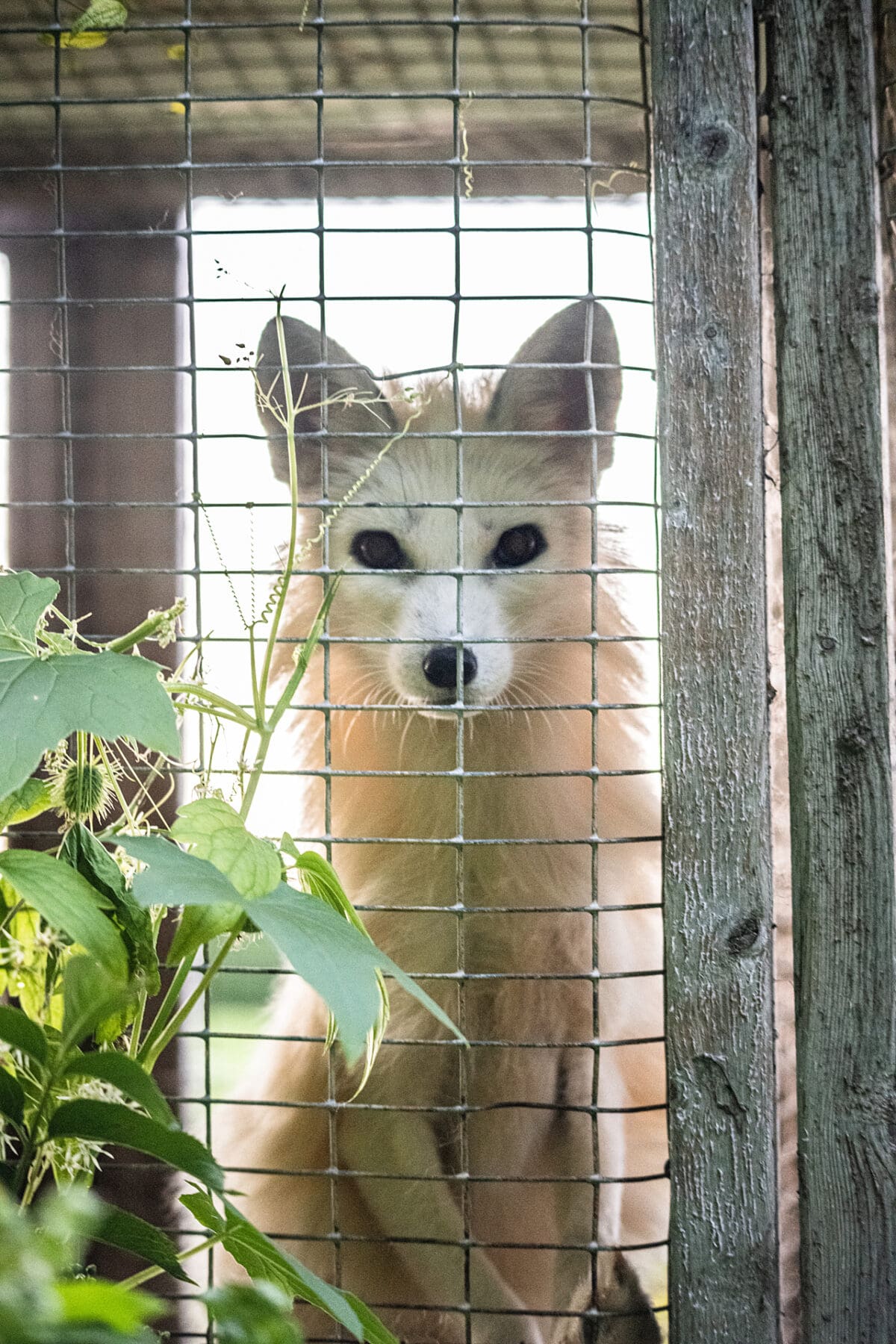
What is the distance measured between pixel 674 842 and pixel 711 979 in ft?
0.56

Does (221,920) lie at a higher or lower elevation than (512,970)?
higher

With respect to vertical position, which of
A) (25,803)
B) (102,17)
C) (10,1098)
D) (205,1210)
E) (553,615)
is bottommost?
(205,1210)

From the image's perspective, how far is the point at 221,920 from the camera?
87 centimetres

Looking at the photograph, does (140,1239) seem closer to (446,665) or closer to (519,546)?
(446,665)

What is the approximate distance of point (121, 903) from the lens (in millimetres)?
890

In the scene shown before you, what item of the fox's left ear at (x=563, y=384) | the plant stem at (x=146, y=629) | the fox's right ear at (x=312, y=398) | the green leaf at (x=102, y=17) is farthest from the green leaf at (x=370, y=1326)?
the green leaf at (x=102, y=17)

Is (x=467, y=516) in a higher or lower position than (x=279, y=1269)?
Result: higher

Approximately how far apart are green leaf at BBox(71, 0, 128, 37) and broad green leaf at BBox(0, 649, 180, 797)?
90cm

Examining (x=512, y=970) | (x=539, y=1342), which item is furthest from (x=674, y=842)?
(x=539, y=1342)

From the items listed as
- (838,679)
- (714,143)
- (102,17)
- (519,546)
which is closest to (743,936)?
(838,679)

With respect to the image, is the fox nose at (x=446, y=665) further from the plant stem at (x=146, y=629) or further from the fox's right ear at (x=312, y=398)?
the plant stem at (x=146, y=629)

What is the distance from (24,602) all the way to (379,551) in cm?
91

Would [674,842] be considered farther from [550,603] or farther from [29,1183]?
A: [29,1183]

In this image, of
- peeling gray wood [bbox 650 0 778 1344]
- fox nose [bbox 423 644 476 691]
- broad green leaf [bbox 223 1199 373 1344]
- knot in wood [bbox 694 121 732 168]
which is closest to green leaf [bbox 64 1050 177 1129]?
broad green leaf [bbox 223 1199 373 1344]
